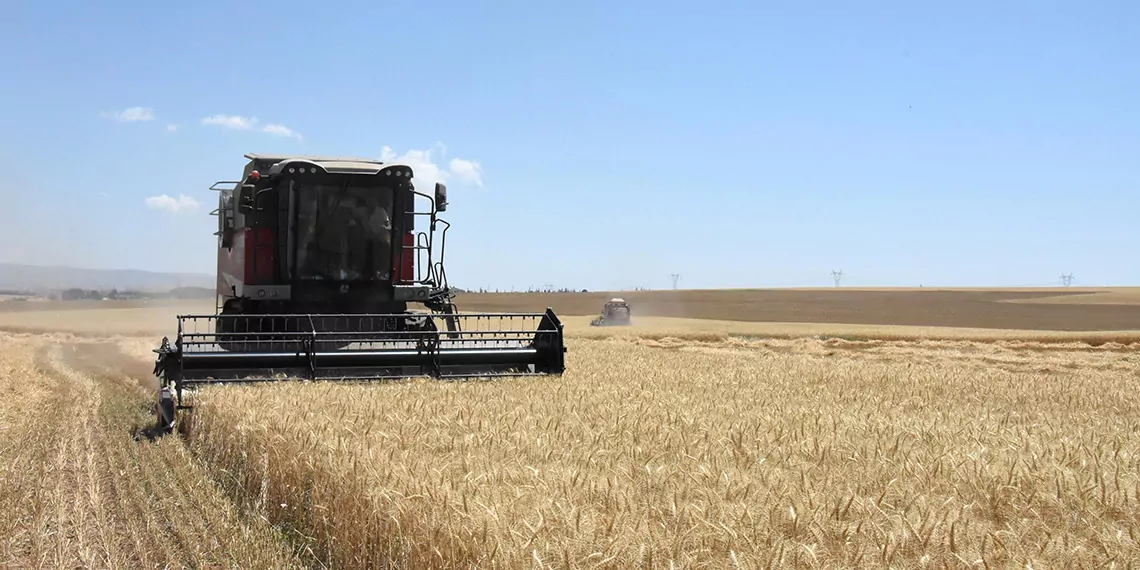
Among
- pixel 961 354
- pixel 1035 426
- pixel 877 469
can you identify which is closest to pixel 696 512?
pixel 877 469

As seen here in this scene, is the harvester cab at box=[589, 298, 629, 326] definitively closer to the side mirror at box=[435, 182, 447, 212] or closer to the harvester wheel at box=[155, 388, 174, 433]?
the side mirror at box=[435, 182, 447, 212]

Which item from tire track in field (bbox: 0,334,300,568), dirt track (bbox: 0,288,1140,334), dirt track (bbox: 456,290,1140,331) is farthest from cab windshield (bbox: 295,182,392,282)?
dirt track (bbox: 456,290,1140,331)

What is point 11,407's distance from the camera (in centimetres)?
1095

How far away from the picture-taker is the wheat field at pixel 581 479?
11.3ft

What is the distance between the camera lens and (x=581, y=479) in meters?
4.32

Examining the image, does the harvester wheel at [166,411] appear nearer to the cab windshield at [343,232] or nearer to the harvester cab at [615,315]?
the cab windshield at [343,232]

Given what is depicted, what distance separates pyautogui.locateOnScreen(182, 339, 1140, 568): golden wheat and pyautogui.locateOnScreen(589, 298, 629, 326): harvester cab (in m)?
39.2

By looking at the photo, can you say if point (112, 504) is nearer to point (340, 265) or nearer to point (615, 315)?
point (340, 265)

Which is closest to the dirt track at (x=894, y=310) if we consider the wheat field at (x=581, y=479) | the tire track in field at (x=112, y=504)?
the wheat field at (x=581, y=479)

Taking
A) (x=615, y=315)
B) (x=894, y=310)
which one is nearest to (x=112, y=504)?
(x=615, y=315)

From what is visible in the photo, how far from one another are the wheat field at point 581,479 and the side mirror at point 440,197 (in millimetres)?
2980

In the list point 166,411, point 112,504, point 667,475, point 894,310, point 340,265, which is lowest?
point 112,504

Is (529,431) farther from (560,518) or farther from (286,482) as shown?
(560,518)

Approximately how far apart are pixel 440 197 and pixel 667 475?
7.85 metres
